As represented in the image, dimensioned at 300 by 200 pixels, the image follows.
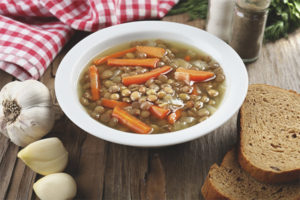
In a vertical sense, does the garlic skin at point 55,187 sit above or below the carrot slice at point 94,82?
below

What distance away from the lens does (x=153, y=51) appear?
3.35m

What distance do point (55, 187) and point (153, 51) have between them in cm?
143

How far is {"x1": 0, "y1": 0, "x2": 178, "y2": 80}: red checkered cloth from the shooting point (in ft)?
11.7

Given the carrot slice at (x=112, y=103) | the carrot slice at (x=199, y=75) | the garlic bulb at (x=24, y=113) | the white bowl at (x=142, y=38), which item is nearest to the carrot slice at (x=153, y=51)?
the white bowl at (x=142, y=38)

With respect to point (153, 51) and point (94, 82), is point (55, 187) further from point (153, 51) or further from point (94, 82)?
point (153, 51)

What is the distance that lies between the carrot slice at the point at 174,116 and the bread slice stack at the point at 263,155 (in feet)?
1.41

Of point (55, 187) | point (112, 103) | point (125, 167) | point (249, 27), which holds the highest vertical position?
point (249, 27)

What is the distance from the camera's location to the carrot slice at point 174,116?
2.80 metres

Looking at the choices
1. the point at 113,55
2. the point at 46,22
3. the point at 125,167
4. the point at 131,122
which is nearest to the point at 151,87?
the point at 131,122

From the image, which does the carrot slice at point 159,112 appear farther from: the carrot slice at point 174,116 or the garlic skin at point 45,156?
the garlic skin at point 45,156

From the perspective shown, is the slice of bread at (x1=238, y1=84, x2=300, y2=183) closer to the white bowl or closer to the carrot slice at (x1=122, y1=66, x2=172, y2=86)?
the white bowl

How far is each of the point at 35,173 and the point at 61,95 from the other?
59 centimetres

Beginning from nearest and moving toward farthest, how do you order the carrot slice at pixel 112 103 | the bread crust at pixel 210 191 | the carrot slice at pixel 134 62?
the bread crust at pixel 210 191 → the carrot slice at pixel 112 103 → the carrot slice at pixel 134 62

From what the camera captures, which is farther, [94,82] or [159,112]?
[94,82]
